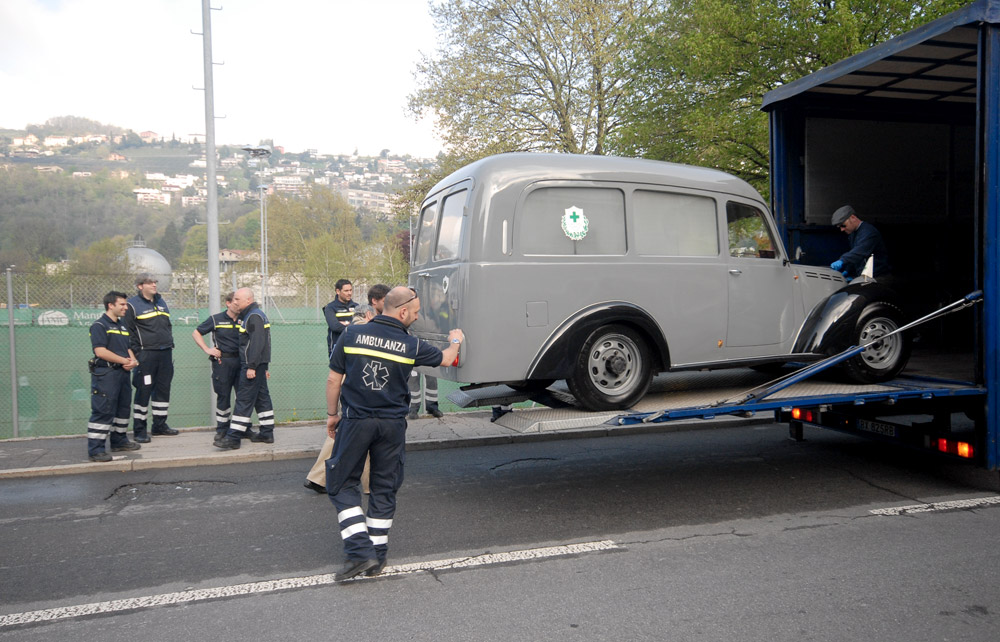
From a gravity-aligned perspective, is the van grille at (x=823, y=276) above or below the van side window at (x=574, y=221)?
below

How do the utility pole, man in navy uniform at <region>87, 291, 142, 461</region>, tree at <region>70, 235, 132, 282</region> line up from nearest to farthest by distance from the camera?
man in navy uniform at <region>87, 291, 142, 461</region> < the utility pole < tree at <region>70, 235, 132, 282</region>

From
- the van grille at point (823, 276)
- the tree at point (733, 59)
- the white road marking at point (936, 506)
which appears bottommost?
A: the white road marking at point (936, 506)

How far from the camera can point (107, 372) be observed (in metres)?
8.06

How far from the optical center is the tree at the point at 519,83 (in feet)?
74.1

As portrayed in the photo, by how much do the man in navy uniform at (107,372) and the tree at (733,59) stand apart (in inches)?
455

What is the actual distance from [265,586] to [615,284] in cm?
328

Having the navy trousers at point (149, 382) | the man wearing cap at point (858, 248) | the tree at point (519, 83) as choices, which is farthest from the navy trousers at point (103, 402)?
the tree at point (519, 83)

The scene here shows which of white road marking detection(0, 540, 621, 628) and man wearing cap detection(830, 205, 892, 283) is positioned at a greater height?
man wearing cap detection(830, 205, 892, 283)

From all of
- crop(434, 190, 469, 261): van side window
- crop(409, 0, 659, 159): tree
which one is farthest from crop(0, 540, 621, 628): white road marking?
crop(409, 0, 659, 159): tree

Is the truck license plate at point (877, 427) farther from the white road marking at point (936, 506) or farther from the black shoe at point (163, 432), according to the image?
the black shoe at point (163, 432)

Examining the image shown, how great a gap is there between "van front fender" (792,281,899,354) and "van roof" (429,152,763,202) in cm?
138

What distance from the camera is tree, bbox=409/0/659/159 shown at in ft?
74.1

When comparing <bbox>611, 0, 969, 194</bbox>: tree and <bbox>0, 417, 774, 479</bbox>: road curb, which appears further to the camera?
<bbox>611, 0, 969, 194</bbox>: tree

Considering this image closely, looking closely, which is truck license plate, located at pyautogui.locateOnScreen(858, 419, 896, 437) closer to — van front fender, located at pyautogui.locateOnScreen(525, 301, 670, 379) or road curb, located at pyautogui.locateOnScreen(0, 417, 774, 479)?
road curb, located at pyautogui.locateOnScreen(0, 417, 774, 479)
